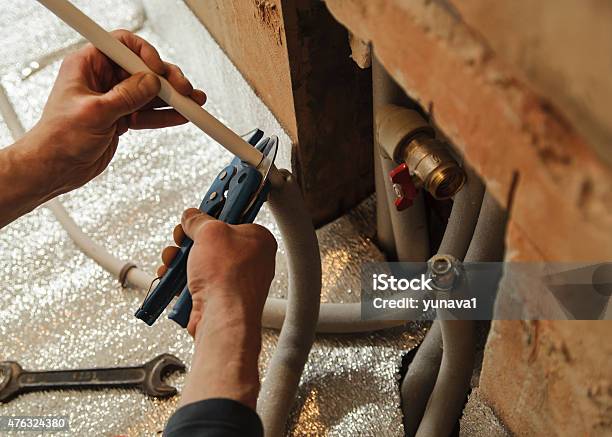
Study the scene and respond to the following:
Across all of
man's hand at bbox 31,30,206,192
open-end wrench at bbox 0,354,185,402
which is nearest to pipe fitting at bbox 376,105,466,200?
man's hand at bbox 31,30,206,192

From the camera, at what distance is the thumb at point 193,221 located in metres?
0.77

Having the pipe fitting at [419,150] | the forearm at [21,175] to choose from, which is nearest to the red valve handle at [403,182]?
the pipe fitting at [419,150]

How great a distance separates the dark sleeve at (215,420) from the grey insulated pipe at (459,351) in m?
0.33

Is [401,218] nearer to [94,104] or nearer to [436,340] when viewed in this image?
[436,340]

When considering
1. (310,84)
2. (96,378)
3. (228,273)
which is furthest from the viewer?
(96,378)

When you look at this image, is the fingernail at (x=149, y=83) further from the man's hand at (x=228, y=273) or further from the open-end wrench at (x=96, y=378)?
the open-end wrench at (x=96, y=378)

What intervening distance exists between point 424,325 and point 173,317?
0.54 metres

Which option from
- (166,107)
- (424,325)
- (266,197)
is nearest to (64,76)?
(166,107)

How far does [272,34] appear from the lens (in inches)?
36.8

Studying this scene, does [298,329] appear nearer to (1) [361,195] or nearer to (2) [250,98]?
(1) [361,195]

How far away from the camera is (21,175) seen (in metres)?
0.83

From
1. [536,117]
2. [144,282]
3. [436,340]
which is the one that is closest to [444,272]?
[436,340]

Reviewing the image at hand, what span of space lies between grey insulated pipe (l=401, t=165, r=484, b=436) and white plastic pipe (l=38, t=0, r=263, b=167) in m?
0.29

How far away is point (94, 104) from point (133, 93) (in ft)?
0.20
